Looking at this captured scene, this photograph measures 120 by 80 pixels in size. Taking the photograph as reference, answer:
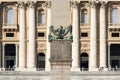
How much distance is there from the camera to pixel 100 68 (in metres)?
75.8

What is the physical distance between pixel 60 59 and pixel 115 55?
5608 cm

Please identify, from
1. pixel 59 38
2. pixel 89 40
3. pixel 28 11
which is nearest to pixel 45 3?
pixel 28 11

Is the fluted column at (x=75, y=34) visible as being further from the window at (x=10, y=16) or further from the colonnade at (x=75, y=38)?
the window at (x=10, y=16)

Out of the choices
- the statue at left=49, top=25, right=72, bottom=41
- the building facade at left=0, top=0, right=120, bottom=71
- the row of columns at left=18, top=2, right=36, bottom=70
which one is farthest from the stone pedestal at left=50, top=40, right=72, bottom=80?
the row of columns at left=18, top=2, right=36, bottom=70

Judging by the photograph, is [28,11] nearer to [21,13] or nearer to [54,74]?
[21,13]

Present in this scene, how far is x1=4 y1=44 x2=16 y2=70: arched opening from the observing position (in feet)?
261

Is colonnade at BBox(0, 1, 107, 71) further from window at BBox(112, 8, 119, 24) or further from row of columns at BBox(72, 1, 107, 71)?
window at BBox(112, 8, 119, 24)

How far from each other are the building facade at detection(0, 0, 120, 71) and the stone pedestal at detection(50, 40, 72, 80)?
53.9 meters

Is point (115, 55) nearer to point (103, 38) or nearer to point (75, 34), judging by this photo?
point (103, 38)

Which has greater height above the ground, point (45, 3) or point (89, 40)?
point (45, 3)

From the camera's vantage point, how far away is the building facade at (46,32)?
3105 inches

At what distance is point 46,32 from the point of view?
7962 centimetres

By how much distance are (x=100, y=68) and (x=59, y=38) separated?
170 ft

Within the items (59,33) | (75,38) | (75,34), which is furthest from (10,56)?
(59,33)
